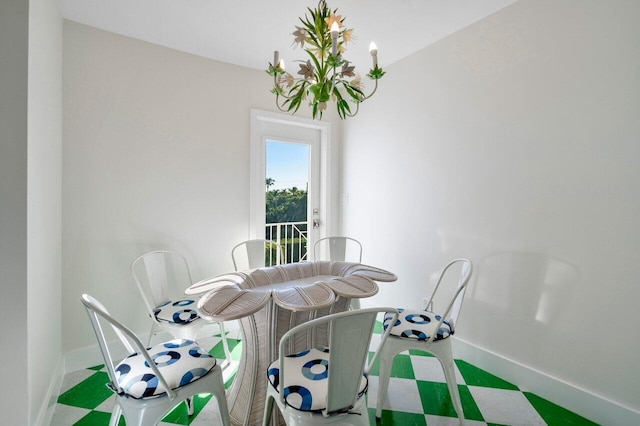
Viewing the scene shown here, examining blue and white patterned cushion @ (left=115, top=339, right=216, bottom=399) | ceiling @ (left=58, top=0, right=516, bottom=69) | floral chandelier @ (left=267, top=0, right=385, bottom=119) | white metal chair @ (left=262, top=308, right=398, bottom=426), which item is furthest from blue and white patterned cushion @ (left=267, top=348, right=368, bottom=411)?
ceiling @ (left=58, top=0, right=516, bottom=69)

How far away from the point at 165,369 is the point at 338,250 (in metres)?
1.88

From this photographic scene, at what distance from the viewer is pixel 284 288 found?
160cm

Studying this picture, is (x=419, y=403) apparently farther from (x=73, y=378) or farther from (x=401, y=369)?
(x=73, y=378)

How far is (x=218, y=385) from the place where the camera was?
4.50ft

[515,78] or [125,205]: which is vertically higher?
[515,78]

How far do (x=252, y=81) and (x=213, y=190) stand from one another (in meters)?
1.13

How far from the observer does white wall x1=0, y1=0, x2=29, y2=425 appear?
1353 mm

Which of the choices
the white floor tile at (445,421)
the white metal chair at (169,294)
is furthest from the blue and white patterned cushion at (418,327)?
the white metal chair at (169,294)

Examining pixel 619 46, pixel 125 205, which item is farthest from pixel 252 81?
pixel 619 46

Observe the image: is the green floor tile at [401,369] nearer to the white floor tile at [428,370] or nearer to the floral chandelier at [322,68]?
the white floor tile at [428,370]

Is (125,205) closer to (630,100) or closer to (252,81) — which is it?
(252,81)

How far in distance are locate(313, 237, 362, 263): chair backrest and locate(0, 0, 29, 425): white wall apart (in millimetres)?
2129

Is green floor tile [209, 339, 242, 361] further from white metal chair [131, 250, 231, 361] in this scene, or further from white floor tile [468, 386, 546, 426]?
white floor tile [468, 386, 546, 426]

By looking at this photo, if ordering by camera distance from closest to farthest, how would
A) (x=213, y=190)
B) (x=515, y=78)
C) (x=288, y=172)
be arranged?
(x=515, y=78), (x=213, y=190), (x=288, y=172)
